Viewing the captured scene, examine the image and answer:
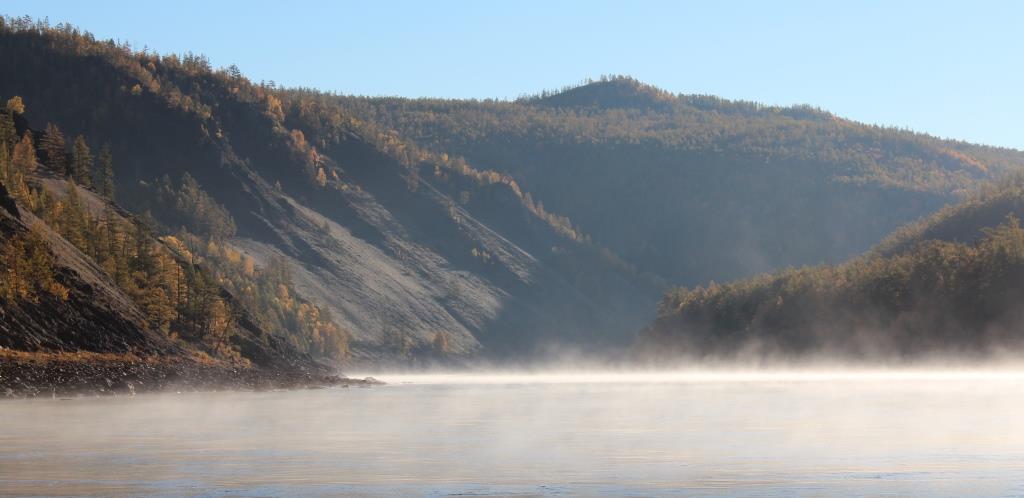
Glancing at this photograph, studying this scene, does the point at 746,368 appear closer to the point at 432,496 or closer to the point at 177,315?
the point at 177,315

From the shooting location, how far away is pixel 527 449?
4528 centimetres

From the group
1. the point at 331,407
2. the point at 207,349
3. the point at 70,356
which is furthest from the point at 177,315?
the point at 331,407

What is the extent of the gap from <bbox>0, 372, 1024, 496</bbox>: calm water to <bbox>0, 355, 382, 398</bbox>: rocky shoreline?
29.0 ft

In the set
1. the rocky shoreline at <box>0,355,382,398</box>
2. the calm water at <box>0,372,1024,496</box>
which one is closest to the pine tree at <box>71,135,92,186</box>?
the rocky shoreline at <box>0,355,382,398</box>

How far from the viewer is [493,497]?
31422 millimetres

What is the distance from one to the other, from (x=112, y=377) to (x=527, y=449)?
201 feet

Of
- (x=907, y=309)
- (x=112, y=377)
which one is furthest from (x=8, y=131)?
(x=907, y=309)

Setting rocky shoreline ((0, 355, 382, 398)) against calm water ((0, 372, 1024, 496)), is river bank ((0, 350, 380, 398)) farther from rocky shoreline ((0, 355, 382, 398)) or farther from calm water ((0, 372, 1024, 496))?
calm water ((0, 372, 1024, 496))

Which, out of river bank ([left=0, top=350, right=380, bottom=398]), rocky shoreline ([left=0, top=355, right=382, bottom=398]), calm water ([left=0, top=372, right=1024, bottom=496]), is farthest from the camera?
river bank ([left=0, top=350, right=380, bottom=398])

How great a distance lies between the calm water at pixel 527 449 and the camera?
33625mm

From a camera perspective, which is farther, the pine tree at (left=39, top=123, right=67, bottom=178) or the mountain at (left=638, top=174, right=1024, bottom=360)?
the pine tree at (left=39, top=123, right=67, bottom=178)

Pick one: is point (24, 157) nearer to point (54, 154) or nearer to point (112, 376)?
point (54, 154)

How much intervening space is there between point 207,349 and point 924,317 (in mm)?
82997

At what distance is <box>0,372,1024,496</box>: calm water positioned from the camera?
3362 centimetres
